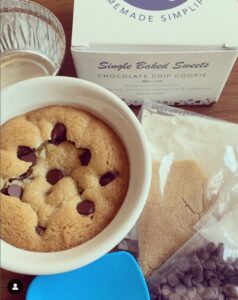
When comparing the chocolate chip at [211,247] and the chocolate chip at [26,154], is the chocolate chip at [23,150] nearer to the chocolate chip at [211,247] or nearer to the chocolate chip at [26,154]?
the chocolate chip at [26,154]

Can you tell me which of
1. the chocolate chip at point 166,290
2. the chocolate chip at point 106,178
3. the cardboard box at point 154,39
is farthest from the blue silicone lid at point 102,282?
the cardboard box at point 154,39

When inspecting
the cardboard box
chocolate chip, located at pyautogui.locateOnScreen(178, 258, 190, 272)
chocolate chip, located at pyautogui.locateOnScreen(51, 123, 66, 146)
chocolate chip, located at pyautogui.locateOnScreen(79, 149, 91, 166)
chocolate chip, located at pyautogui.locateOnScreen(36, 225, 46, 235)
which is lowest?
chocolate chip, located at pyautogui.locateOnScreen(178, 258, 190, 272)

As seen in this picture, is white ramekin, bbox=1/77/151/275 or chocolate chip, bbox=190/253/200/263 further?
chocolate chip, bbox=190/253/200/263

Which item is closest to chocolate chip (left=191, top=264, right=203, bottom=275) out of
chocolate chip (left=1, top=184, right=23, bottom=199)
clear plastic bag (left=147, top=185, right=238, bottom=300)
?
clear plastic bag (left=147, top=185, right=238, bottom=300)

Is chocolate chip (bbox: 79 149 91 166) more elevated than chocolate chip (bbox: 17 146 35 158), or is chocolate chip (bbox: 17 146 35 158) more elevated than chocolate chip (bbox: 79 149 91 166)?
→ chocolate chip (bbox: 17 146 35 158)

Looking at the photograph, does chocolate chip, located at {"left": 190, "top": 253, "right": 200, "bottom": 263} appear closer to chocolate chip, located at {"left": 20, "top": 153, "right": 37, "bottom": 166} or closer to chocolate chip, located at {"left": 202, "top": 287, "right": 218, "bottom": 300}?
chocolate chip, located at {"left": 202, "top": 287, "right": 218, "bottom": 300}

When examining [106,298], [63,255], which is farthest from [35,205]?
[106,298]

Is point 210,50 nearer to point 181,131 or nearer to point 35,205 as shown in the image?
point 181,131
